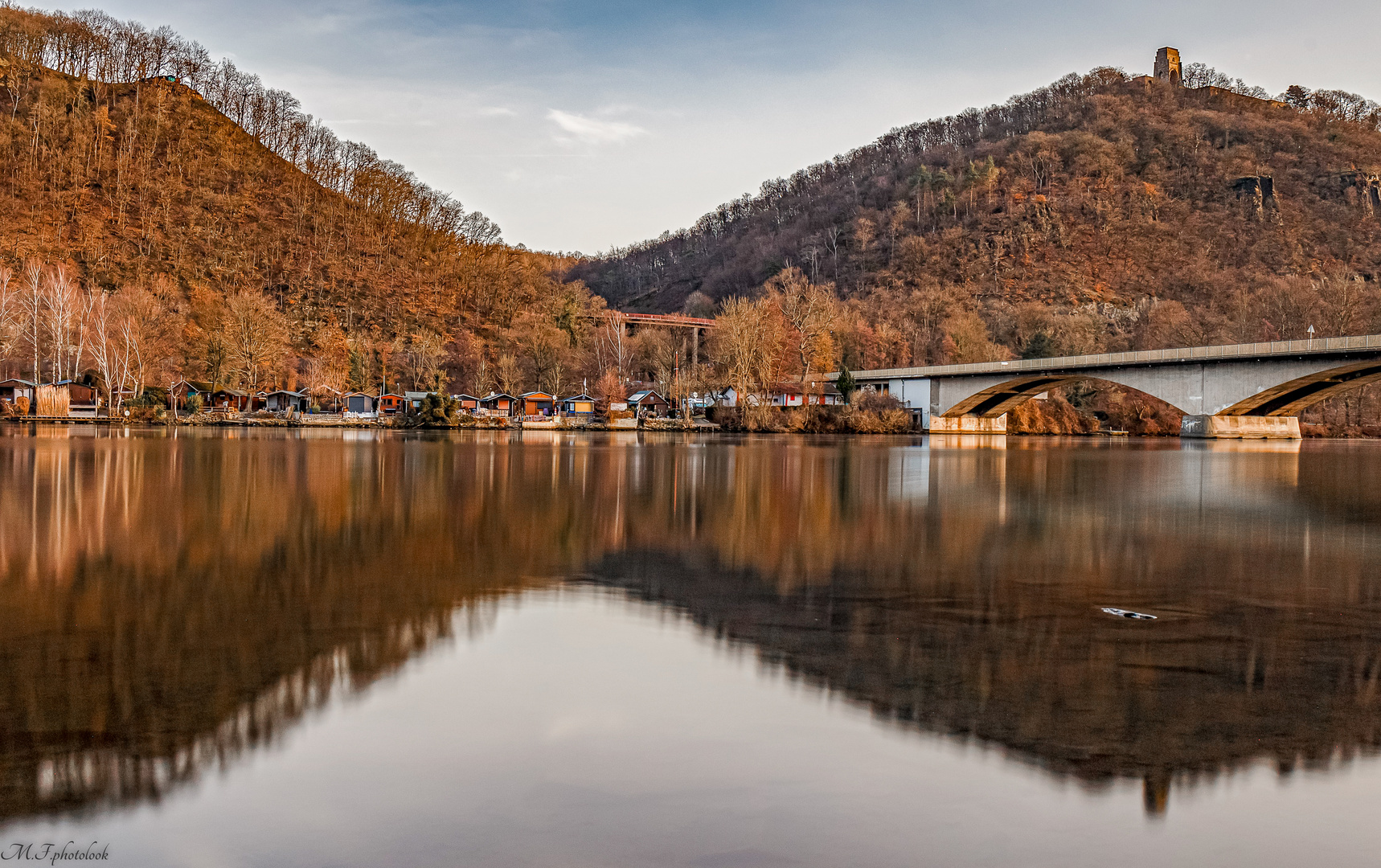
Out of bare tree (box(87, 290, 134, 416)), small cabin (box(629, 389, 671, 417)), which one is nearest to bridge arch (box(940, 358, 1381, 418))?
small cabin (box(629, 389, 671, 417))

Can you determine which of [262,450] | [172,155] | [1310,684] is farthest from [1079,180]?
[1310,684]

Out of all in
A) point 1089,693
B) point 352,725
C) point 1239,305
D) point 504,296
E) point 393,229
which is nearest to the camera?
point 352,725

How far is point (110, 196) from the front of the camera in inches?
5012

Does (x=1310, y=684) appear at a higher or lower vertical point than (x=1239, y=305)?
lower

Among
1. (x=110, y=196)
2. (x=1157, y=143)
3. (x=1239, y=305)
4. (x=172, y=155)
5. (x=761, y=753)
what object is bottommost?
(x=761, y=753)

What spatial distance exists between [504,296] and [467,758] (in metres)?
135

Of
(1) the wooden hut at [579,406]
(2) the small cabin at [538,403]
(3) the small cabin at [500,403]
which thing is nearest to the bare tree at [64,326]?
(3) the small cabin at [500,403]

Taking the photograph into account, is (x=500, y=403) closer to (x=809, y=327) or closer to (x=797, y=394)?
(x=797, y=394)

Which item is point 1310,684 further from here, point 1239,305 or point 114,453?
point 1239,305

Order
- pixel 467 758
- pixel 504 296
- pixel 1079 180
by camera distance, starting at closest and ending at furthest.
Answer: pixel 467 758 → pixel 504 296 → pixel 1079 180

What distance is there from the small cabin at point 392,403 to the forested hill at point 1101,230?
47665mm

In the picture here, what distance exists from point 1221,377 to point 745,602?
74356 millimetres

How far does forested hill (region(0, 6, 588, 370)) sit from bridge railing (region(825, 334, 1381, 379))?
60.2m

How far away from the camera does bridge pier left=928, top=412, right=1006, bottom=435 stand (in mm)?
93938
